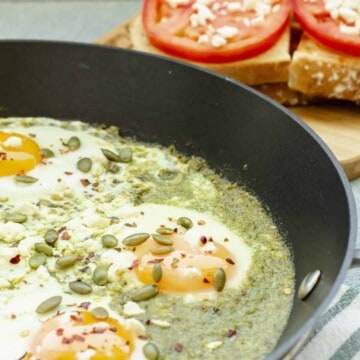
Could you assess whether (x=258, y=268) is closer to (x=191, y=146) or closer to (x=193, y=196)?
(x=193, y=196)

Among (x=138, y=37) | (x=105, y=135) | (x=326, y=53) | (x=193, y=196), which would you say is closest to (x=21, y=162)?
(x=105, y=135)

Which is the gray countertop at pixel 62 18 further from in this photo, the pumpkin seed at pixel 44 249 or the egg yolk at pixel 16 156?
the pumpkin seed at pixel 44 249

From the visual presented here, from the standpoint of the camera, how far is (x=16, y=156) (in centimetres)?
307

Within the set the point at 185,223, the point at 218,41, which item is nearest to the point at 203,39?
the point at 218,41

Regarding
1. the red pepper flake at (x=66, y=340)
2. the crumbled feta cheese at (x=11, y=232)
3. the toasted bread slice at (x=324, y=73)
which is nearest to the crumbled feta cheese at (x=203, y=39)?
the toasted bread slice at (x=324, y=73)

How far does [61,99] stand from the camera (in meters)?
3.52

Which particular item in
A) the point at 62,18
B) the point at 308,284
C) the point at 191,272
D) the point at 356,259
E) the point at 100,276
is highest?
the point at 356,259

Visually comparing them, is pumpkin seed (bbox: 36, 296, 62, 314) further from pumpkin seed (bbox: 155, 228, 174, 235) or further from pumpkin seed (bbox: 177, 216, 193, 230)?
pumpkin seed (bbox: 177, 216, 193, 230)

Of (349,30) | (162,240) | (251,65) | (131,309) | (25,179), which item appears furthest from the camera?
(251,65)

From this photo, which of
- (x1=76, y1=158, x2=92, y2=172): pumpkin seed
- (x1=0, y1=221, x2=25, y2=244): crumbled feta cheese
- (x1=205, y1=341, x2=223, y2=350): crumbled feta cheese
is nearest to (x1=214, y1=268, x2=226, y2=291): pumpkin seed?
(x1=205, y1=341, x2=223, y2=350): crumbled feta cheese

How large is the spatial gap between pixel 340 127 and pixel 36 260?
164 centimetres

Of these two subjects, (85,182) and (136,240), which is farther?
(85,182)

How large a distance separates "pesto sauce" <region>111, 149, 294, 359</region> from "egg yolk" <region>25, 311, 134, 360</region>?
11 centimetres

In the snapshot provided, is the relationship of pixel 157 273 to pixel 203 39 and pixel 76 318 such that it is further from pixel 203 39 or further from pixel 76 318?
pixel 203 39
